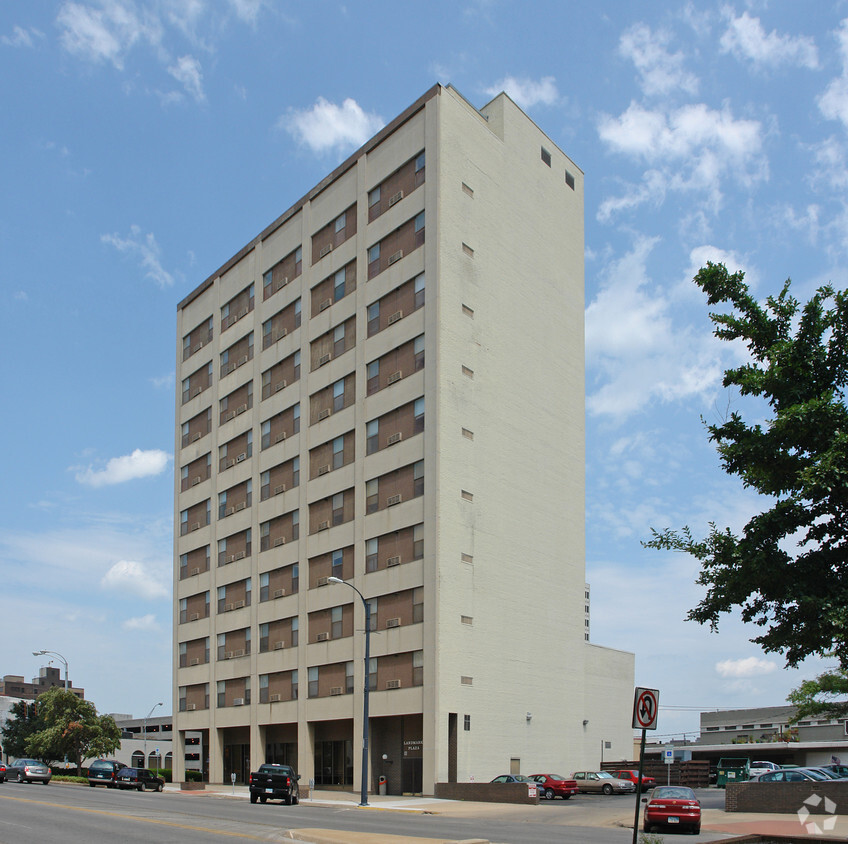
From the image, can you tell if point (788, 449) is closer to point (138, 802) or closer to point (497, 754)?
point (138, 802)

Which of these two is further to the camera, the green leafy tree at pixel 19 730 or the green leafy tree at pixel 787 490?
the green leafy tree at pixel 19 730

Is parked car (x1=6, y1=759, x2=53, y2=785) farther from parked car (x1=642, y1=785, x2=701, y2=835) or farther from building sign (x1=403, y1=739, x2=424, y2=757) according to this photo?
parked car (x1=642, y1=785, x2=701, y2=835)

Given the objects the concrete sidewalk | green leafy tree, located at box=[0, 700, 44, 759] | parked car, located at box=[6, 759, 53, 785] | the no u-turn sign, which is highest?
the no u-turn sign

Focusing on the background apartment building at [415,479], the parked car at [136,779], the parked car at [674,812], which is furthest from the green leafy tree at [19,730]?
the parked car at [674,812]

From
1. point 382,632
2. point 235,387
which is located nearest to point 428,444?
point 382,632

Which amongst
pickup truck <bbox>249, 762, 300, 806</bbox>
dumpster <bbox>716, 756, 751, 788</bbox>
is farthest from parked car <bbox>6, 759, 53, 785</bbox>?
dumpster <bbox>716, 756, 751, 788</bbox>

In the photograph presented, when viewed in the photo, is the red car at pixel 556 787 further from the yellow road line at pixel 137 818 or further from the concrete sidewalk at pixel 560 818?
the yellow road line at pixel 137 818

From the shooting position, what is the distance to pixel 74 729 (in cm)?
8825

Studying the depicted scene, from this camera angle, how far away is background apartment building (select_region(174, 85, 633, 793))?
52.7 m

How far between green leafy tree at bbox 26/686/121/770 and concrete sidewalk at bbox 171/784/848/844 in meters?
43.2

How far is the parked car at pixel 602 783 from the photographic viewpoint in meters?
54.2

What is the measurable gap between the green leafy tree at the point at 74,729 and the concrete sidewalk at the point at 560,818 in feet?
142

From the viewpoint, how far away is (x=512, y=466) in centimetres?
5772

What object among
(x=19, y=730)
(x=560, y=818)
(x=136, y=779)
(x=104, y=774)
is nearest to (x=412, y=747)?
(x=136, y=779)
